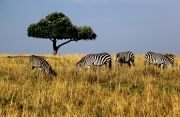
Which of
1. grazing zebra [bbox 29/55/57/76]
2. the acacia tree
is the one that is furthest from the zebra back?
the acacia tree

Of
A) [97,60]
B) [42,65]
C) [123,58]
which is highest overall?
[123,58]

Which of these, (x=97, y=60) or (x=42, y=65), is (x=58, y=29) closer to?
(x=97, y=60)

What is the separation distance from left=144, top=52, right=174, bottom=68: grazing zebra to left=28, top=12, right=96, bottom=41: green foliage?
2838 cm

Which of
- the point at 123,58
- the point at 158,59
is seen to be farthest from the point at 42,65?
the point at 158,59

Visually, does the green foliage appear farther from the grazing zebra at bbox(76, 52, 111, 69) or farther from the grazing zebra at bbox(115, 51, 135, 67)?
the grazing zebra at bbox(76, 52, 111, 69)

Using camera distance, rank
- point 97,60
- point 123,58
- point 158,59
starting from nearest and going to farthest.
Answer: point 97,60 → point 158,59 → point 123,58

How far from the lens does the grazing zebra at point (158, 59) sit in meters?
19.5

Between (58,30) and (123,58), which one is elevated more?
(58,30)

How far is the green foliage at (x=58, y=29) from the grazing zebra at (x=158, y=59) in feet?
93.1

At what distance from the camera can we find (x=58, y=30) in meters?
48.0

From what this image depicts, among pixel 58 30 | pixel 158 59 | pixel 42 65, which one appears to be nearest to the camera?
pixel 42 65

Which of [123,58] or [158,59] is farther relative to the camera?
[123,58]

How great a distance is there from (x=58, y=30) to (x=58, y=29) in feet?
0.60

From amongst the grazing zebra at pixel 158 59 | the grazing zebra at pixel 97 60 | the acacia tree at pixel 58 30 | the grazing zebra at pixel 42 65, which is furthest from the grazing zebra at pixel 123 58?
the acacia tree at pixel 58 30
